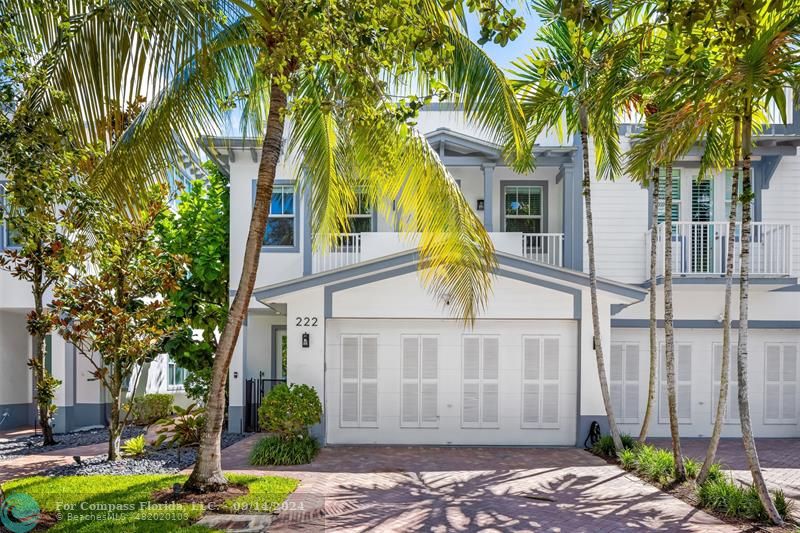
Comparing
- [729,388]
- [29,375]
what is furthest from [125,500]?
[729,388]

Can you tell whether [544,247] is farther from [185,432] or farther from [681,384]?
[185,432]

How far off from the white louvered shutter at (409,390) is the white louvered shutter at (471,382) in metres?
0.99

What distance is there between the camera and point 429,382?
1207 cm

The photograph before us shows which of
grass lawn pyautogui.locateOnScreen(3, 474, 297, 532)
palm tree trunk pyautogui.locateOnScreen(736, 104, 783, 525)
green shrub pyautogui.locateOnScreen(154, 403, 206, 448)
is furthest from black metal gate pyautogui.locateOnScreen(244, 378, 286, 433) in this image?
palm tree trunk pyautogui.locateOnScreen(736, 104, 783, 525)

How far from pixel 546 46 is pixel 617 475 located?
296 inches

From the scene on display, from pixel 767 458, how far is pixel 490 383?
5.42m

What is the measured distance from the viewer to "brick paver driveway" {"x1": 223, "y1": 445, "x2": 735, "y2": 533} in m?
7.01

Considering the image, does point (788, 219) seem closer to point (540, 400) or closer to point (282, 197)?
point (540, 400)

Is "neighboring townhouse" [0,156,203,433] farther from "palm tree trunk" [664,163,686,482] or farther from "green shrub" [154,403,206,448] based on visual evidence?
"palm tree trunk" [664,163,686,482]

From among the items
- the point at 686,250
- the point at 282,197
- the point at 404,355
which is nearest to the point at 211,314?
the point at 282,197

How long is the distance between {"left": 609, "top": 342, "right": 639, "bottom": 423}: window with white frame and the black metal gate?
26.8 feet

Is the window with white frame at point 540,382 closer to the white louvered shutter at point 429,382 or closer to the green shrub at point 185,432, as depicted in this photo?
the white louvered shutter at point 429,382

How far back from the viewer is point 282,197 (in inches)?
541

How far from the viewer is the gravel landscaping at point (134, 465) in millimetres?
9234
